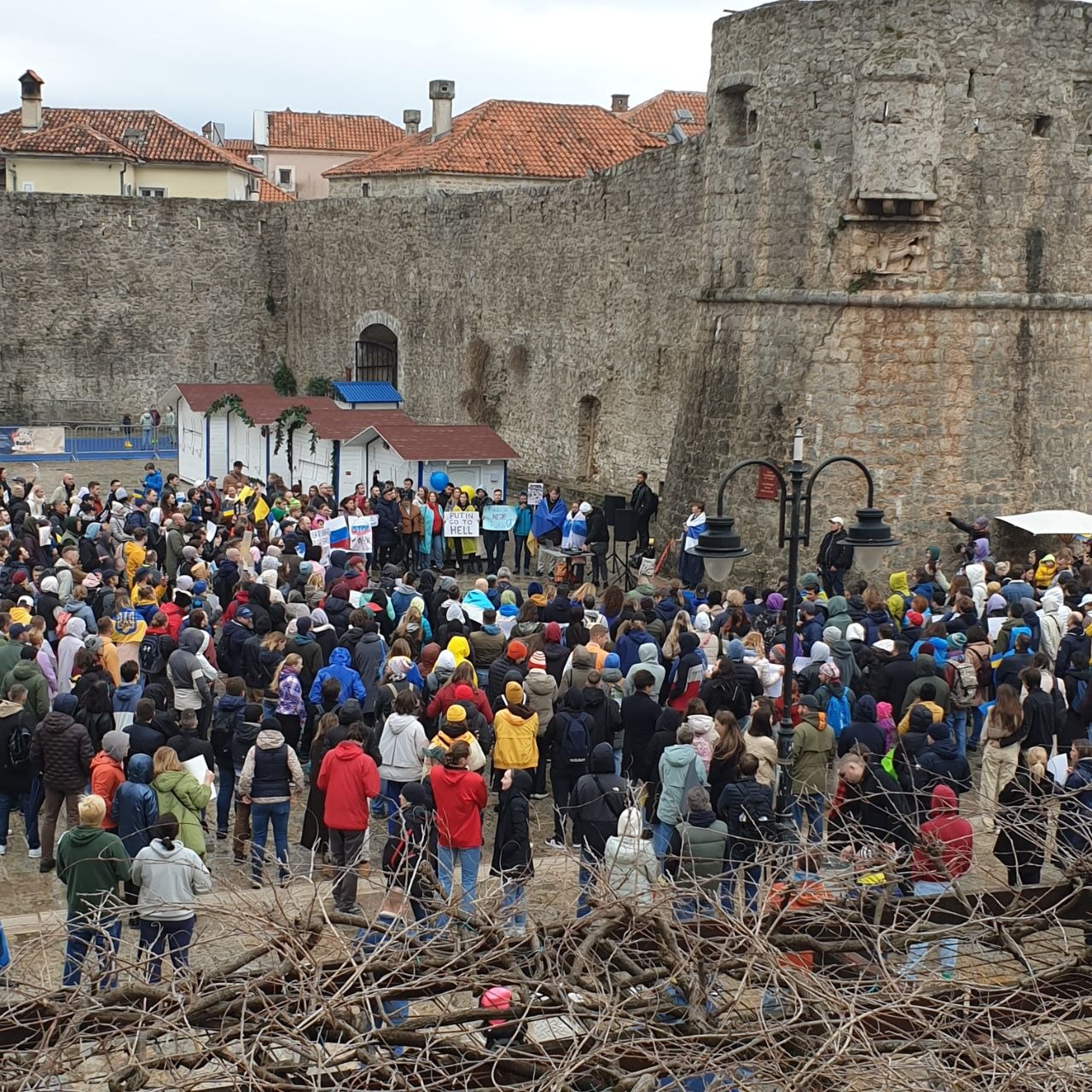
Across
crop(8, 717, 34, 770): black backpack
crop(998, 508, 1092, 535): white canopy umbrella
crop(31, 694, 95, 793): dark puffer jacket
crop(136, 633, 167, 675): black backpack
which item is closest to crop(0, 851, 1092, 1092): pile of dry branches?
crop(31, 694, 95, 793): dark puffer jacket

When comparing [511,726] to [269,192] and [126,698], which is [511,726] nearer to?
[126,698]

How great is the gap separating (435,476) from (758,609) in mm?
6997

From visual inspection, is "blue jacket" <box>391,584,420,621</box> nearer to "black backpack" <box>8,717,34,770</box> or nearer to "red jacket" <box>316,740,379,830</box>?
"black backpack" <box>8,717,34,770</box>

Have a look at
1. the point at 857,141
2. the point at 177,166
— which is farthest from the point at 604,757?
the point at 177,166

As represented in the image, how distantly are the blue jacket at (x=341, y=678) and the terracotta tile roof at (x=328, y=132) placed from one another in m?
54.7

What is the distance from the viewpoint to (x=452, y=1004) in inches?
213

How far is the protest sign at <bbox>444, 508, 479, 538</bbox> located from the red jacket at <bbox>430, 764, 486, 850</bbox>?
401 inches

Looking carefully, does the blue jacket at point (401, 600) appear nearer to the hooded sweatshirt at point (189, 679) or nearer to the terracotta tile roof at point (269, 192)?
the hooded sweatshirt at point (189, 679)

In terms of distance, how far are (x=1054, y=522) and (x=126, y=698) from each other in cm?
1056

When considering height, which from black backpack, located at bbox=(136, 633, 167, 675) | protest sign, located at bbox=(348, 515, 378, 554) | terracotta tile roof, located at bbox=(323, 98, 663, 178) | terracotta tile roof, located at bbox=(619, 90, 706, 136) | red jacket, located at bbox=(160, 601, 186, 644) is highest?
terracotta tile roof, located at bbox=(619, 90, 706, 136)

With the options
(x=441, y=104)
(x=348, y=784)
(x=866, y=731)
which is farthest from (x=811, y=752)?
(x=441, y=104)

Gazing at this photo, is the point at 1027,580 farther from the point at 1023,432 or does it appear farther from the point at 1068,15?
the point at 1068,15

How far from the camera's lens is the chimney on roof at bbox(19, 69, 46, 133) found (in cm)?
4400

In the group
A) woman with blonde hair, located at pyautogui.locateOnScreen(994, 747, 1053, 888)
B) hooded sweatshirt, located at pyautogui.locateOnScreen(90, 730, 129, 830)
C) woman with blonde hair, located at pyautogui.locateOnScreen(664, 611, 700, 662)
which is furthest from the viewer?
woman with blonde hair, located at pyautogui.locateOnScreen(664, 611, 700, 662)
